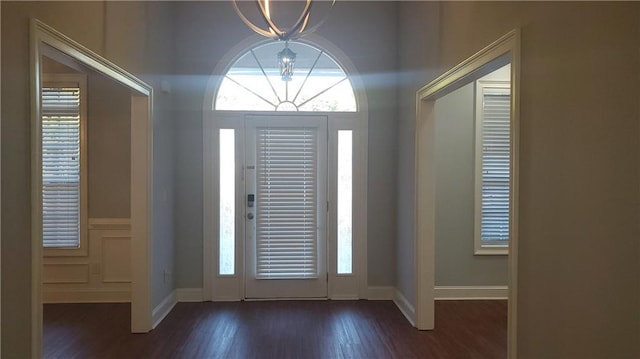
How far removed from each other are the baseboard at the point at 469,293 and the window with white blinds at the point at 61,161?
4.01 metres

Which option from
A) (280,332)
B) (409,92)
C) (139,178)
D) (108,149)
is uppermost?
(409,92)

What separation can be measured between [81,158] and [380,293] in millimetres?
3514

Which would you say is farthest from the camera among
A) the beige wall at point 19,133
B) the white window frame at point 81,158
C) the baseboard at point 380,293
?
the baseboard at point 380,293

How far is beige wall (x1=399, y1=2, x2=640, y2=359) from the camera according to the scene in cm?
131

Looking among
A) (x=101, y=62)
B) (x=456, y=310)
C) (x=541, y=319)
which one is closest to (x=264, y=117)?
(x=101, y=62)

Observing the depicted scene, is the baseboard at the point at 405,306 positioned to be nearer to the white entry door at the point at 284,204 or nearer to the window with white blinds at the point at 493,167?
the white entry door at the point at 284,204

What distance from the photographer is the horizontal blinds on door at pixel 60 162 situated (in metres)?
3.95

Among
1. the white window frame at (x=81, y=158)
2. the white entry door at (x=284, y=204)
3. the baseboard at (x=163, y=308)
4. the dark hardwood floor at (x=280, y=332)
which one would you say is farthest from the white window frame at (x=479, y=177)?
the white window frame at (x=81, y=158)

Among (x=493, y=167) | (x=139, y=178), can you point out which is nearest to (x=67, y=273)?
(x=139, y=178)

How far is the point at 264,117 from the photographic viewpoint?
13.4ft

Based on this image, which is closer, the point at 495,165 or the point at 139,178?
the point at 139,178

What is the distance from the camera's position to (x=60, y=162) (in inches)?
156

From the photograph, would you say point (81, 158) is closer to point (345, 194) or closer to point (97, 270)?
point (97, 270)

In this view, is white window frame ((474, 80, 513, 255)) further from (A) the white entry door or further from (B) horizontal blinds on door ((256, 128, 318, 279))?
(B) horizontal blinds on door ((256, 128, 318, 279))
